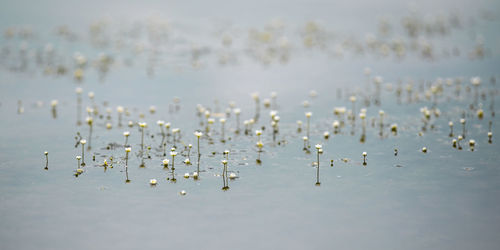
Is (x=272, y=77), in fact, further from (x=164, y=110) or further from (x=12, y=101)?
(x=12, y=101)

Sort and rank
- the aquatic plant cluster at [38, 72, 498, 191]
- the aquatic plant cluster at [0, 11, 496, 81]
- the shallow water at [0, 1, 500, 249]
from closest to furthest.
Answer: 1. the shallow water at [0, 1, 500, 249]
2. the aquatic plant cluster at [38, 72, 498, 191]
3. the aquatic plant cluster at [0, 11, 496, 81]

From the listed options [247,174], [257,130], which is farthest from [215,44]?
[247,174]

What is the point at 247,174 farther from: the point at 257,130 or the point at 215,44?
the point at 215,44

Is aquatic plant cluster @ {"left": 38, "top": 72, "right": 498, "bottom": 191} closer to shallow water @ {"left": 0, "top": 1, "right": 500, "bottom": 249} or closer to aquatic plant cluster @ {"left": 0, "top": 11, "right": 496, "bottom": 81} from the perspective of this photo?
shallow water @ {"left": 0, "top": 1, "right": 500, "bottom": 249}

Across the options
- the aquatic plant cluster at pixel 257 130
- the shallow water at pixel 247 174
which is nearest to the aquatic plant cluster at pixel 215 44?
the shallow water at pixel 247 174

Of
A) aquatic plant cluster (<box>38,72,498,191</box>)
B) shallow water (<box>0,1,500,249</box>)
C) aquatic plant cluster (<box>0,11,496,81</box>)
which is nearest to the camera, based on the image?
shallow water (<box>0,1,500,249</box>)

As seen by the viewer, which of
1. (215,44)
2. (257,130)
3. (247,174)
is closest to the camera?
(247,174)

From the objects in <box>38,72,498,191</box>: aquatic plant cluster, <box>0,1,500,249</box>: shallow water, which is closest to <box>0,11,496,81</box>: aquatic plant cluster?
<box>0,1,500,249</box>: shallow water

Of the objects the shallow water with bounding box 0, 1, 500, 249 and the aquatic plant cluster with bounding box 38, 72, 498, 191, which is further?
the aquatic plant cluster with bounding box 38, 72, 498, 191
